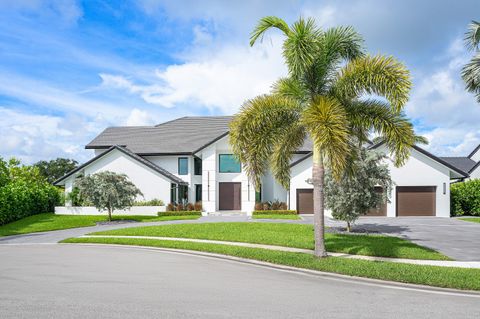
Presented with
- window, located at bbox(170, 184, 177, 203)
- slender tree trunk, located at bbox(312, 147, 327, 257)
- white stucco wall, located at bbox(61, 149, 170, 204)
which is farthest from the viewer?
window, located at bbox(170, 184, 177, 203)

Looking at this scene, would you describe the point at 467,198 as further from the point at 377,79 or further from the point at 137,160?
the point at 137,160

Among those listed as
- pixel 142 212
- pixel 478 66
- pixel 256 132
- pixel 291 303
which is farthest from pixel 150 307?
pixel 142 212

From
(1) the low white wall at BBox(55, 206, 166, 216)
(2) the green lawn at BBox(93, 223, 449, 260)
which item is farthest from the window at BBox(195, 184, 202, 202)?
(2) the green lawn at BBox(93, 223, 449, 260)

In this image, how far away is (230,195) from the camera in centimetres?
3691

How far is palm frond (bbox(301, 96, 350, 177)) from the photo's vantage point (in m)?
12.2

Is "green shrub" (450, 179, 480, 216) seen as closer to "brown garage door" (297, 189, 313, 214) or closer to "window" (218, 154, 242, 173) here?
"brown garage door" (297, 189, 313, 214)

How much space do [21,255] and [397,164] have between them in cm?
1446

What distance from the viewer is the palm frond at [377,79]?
42.2 feet

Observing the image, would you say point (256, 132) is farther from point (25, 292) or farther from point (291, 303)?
point (25, 292)

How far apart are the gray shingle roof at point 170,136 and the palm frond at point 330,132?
78.4 feet

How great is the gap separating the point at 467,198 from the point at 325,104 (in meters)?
26.5

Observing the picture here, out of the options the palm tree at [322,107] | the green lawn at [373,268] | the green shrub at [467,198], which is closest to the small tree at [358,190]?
the palm tree at [322,107]

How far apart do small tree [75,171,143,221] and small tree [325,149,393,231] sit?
15.0 meters

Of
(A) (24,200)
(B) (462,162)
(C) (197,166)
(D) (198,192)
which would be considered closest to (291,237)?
(D) (198,192)
